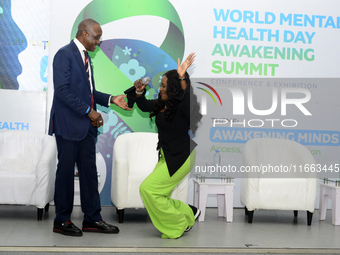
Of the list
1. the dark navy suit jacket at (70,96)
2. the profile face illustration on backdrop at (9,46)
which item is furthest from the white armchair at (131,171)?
the profile face illustration on backdrop at (9,46)

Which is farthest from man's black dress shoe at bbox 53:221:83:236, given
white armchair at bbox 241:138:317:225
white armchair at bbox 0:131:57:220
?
white armchair at bbox 241:138:317:225

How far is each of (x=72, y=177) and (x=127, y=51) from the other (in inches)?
87.1

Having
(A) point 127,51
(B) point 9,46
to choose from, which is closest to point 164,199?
(A) point 127,51

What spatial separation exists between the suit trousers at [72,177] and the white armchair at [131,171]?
498 mm

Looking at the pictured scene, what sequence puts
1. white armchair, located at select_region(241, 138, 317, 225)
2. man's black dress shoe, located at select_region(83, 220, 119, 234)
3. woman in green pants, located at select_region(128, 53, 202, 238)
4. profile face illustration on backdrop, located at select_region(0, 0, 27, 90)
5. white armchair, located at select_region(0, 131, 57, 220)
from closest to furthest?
woman in green pants, located at select_region(128, 53, 202, 238) < man's black dress shoe, located at select_region(83, 220, 119, 234) < white armchair, located at select_region(0, 131, 57, 220) < white armchair, located at select_region(241, 138, 317, 225) < profile face illustration on backdrop, located at select_region(0, 0, 27, 90)

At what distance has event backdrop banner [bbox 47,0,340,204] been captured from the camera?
5.10m

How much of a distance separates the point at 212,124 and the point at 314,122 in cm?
147

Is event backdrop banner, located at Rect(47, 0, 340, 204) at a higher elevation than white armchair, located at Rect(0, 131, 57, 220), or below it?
higher

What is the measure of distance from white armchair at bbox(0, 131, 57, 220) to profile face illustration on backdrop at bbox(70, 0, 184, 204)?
871 millimetres

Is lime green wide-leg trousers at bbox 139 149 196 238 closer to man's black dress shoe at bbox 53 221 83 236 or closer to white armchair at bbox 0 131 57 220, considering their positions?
man's black dress shoe at bbox 53 221 83 236

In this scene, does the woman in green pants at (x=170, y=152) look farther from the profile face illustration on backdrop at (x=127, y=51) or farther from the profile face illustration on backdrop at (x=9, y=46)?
the profile face illustration on backdrop at (x=9, y=46)

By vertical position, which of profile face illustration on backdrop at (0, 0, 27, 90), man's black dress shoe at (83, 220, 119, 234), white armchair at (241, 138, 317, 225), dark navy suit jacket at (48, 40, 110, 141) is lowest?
man's black dress shoe at (83, 220, 119, 234)

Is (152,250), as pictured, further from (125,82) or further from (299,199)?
(125,82)

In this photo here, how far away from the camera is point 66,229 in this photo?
3381mm
